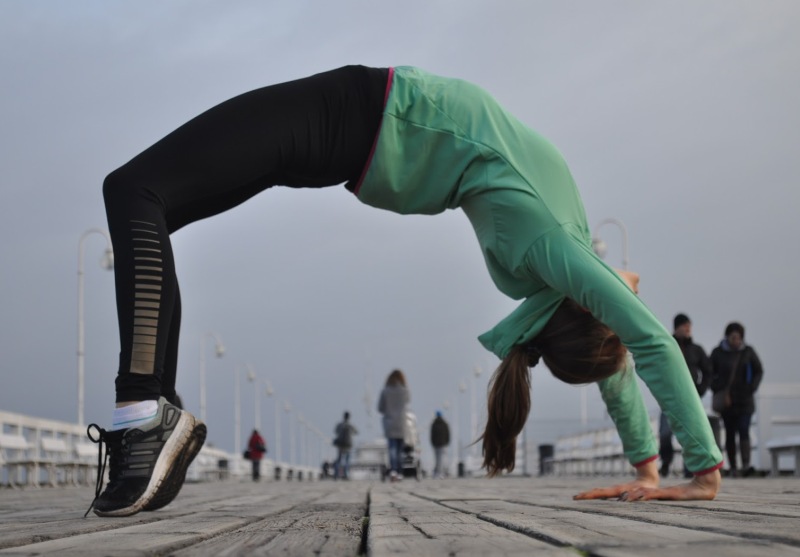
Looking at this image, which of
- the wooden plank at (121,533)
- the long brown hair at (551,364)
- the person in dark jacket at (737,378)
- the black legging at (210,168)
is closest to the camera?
the wooden plank at (121,533)

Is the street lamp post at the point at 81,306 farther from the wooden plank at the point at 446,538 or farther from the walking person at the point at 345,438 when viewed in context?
the wooden plank at the point at 446,538

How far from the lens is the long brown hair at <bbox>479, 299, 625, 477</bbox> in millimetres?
4066

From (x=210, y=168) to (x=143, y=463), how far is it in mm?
905

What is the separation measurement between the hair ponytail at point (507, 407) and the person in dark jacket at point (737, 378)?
10.9 metres

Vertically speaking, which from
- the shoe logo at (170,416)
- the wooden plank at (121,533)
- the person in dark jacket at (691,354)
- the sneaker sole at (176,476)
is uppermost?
the person in dark jacket at (691,354)

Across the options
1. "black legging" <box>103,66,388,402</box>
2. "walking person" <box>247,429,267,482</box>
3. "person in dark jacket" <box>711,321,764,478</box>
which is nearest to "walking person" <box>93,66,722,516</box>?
"black legging" <box>103,66,388,402</box>

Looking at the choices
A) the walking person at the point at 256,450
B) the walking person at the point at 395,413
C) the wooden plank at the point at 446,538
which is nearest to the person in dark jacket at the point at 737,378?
the walking person at the point at 395,413

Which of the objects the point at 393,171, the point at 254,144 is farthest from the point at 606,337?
the point at 254,144

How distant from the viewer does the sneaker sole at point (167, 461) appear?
3.21m

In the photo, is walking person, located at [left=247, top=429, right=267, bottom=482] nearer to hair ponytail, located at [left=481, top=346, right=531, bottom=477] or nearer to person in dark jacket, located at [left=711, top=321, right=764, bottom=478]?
person in dark jacket, located at [left=711, top=321, right=764, bottom=478]

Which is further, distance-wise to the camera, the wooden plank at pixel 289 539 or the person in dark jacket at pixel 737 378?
the person in dark jacket at pixel 737 378

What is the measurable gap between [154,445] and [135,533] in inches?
37.5

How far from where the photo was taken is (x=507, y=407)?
408 centimetres

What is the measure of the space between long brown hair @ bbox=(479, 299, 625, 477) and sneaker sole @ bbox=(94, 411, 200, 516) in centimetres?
118
